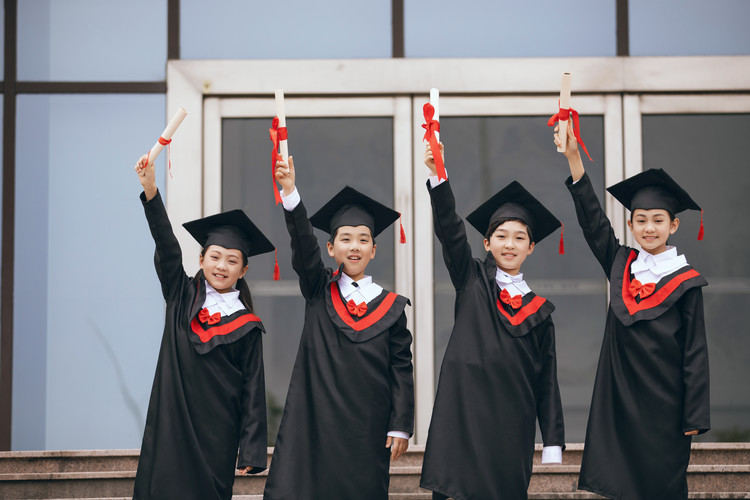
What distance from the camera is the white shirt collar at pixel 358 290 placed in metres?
4.44

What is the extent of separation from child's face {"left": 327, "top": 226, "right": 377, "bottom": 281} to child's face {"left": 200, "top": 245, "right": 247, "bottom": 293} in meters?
0.48

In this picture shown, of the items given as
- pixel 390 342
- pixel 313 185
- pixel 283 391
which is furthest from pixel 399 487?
pixel 313 185

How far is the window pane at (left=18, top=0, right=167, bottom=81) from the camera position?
6.54 meters

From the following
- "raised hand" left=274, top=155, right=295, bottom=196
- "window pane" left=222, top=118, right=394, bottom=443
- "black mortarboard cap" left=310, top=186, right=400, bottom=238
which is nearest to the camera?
"raised hand" left=274, top=155, right=295, bottom=196

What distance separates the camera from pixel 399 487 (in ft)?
17.1

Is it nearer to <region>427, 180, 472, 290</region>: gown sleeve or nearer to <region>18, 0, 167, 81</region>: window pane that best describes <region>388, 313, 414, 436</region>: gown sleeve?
<region>427, 180, 472, 290</region>: gown sleeve

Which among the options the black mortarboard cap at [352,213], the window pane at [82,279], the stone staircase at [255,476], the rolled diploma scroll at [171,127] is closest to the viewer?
the rolled diploma scroll at [171,127]

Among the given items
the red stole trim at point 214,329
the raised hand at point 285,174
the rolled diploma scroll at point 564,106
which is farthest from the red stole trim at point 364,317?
→ the rolled diploma scroll at point 564,106

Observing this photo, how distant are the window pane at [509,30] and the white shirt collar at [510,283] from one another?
→ 2.60 meters

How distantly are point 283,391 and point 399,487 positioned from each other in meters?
1.58

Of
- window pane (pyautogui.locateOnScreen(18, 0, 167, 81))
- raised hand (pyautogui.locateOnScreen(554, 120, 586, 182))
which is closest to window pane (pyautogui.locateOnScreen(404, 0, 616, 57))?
window pane (pyautogui.locateOnScreen(18, 0, 167, 81))

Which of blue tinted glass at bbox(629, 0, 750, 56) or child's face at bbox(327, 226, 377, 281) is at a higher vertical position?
blue tinted glass at bbox(629, 0, 750, 56)

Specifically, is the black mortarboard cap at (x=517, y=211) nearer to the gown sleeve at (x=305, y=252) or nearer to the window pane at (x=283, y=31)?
the gown sleeve at (x=305, y=252)

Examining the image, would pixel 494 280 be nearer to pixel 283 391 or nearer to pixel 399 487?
pixel 399 487
